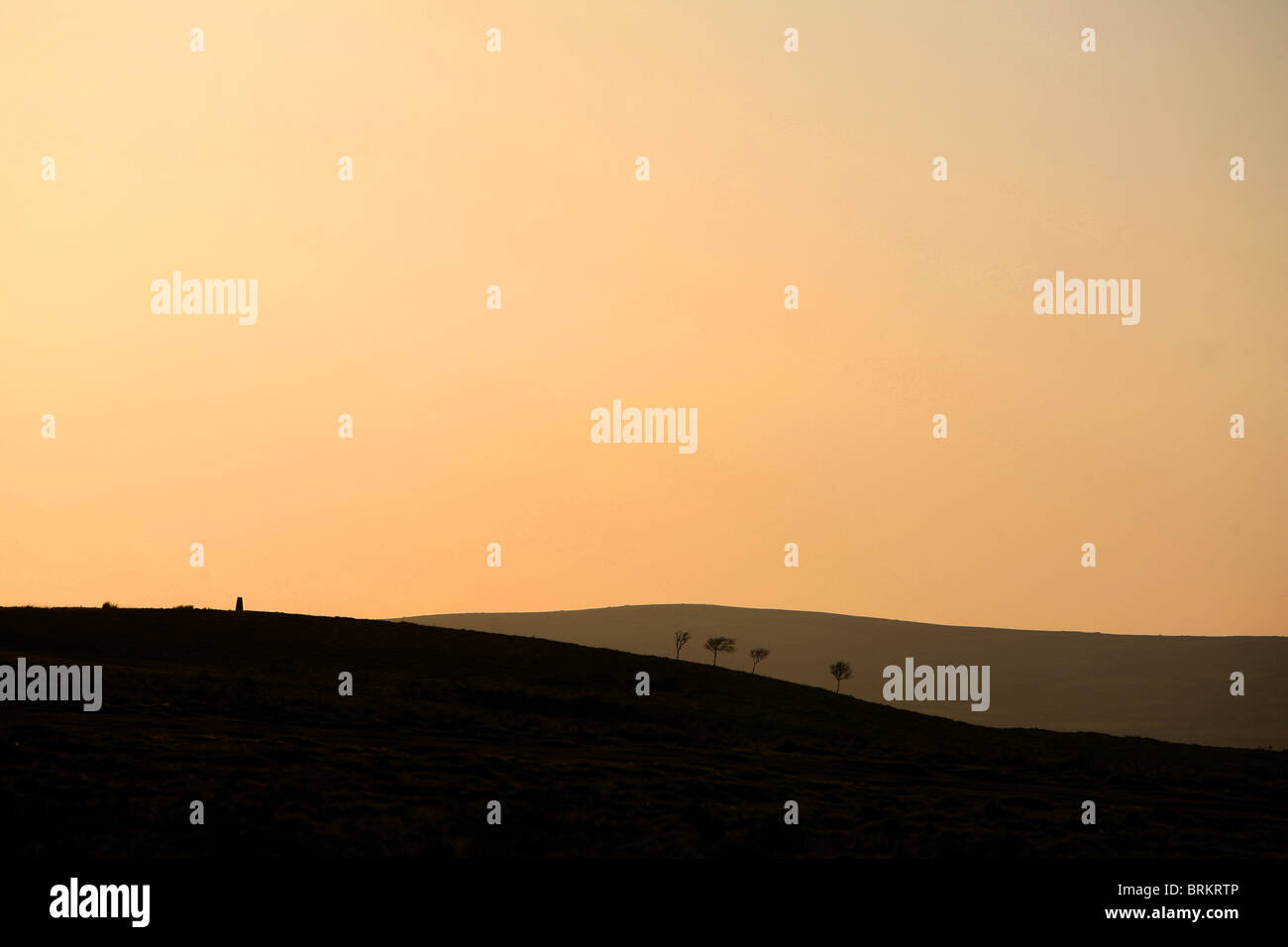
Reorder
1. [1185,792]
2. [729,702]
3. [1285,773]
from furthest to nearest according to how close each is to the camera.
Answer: [729,702], [1285,773], [1185,792]

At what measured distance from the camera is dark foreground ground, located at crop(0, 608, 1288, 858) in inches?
958

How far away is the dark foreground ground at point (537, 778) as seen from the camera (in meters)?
24.3

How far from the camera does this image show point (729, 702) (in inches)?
2274

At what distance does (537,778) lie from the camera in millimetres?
30516

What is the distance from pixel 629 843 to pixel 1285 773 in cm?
3136
